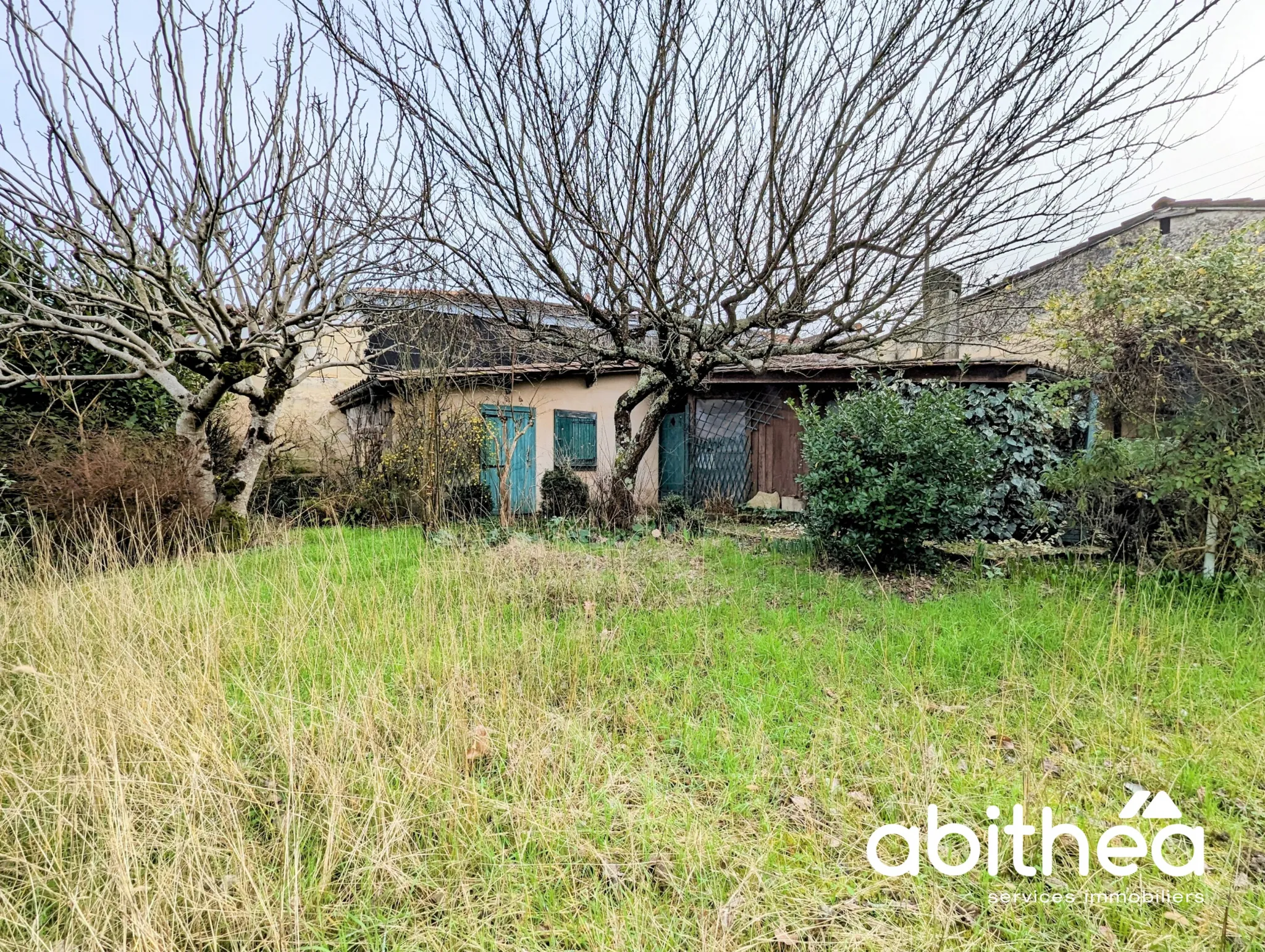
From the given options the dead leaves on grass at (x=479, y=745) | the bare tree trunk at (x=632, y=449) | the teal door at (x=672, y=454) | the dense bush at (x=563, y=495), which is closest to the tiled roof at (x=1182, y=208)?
the teal door at (x=672, y=454)

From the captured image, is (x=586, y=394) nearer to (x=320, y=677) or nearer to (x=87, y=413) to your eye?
(x=87, y=413)

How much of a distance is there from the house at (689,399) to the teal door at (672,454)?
2 cm

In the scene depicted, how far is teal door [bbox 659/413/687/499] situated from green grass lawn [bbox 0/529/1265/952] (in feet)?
22.8

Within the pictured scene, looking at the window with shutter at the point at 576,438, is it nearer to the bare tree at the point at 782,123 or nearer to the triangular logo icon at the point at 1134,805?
the bare tree at the point at 782,123

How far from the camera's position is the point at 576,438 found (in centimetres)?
1128

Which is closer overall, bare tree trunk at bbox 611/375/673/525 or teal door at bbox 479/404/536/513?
bare tree trunk at bbox 611/375/673/525

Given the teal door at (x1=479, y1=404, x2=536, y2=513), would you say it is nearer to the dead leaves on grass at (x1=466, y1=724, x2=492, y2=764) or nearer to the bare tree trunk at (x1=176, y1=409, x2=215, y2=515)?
the bare tree trunk at (x1=176, y1=409, x2=215, y2=515)

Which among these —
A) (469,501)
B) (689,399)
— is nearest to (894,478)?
(689,399)

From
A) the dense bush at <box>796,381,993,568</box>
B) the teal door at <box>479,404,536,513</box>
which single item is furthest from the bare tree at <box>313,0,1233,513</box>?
the teal door at <box>479,404,536,513</box>

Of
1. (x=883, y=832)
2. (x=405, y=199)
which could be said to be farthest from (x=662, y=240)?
(x=883, y=832)

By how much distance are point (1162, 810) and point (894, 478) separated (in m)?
3.20

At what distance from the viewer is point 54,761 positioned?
230cm

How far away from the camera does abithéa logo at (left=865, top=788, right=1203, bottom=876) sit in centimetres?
189

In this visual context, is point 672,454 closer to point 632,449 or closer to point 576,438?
point 576,438
